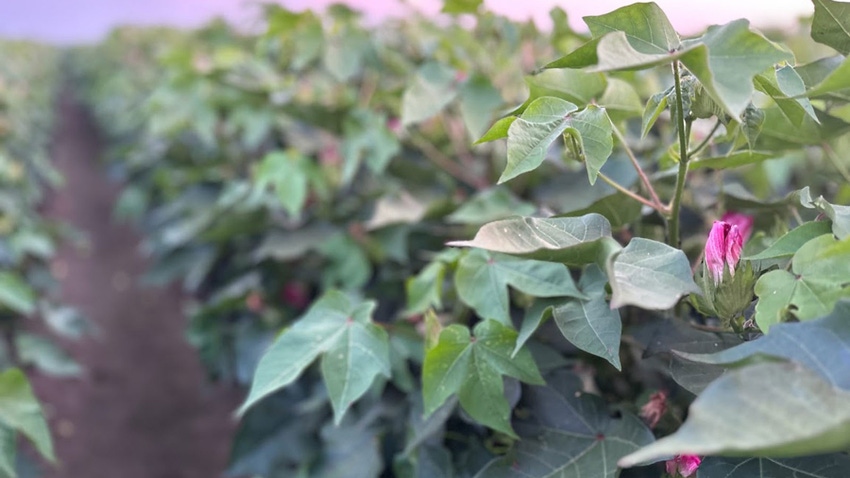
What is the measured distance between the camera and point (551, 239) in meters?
0.59

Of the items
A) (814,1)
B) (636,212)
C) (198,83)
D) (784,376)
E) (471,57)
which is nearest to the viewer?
(784,376)

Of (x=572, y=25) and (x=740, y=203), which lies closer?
(x=740, y=203)

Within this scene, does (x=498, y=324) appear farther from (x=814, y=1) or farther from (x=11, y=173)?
Answer: (x=11, y=173)

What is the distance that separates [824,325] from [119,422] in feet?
8.46

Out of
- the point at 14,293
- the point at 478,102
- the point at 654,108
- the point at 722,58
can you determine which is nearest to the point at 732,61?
the point at 722,58

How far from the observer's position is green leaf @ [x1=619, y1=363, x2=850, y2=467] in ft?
1.21

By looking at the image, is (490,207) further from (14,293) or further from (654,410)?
(14,293)

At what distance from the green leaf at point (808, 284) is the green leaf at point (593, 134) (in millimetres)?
165

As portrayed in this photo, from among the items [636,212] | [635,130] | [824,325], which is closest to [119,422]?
[635,130]

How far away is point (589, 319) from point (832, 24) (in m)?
0.38

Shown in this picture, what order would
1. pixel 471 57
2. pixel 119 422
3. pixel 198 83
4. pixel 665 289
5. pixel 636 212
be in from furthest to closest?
pixel 119 422 < pixel 198 83 < pixel 471 57 < pixel 636 212 < pixel 665 289

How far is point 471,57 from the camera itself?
144 centimetres

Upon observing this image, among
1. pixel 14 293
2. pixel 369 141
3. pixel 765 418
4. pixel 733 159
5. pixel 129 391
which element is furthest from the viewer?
pixel 129 391

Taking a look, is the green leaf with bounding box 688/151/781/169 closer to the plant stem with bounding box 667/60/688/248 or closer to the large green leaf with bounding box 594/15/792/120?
the plant stem with bounding box 667/60/688/248
